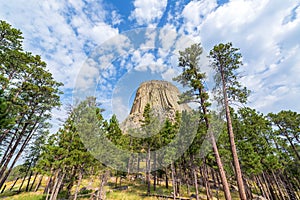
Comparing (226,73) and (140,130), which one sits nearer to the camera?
(226,73)

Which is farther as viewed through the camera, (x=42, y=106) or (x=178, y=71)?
(x=42, y=106)

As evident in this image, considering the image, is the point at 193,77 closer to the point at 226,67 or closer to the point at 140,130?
the point at 226,67

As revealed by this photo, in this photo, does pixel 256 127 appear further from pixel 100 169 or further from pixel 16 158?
pixel 16 158

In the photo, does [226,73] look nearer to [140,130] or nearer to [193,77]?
[193,77]

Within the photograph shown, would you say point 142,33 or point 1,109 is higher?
point 142,33

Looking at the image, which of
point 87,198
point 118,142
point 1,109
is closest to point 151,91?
point 118,142

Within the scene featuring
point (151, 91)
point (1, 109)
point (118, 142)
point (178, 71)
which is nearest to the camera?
point (1, 109)

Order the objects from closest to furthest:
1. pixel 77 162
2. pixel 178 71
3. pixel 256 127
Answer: pixel 178 71 < pixel 77 162 < pixel 256 127

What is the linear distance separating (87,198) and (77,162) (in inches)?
260

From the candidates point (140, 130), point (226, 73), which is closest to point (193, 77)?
point (226, 73)

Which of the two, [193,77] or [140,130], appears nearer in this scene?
[193,77]

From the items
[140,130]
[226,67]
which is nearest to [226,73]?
[226,67]

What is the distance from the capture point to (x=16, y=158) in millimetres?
14945

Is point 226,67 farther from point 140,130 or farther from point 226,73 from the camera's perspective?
point 140,130
